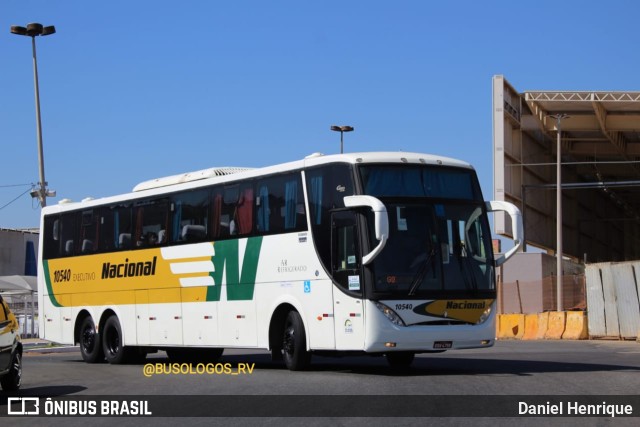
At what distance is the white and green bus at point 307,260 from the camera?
16.9 meters

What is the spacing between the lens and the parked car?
15.1 metres

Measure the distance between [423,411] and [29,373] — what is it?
11.2 m

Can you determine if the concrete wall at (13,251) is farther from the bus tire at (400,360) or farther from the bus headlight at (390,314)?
the bus headlight at (390,314)

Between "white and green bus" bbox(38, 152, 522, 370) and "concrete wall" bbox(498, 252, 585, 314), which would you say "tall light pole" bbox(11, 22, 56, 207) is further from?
"concrete wall" bbox(498, 252, 585, 314)

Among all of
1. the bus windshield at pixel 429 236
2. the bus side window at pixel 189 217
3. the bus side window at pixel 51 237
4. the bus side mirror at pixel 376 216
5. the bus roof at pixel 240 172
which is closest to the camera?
the bus side mirror at pixel 376 216

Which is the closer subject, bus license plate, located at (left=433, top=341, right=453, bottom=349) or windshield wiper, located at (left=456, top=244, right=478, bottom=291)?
bus license plate, located at (left=433, top=341, right=453, bottom=349)

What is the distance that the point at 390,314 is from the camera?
16719 millimetres

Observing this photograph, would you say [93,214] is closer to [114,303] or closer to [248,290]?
[114,303]

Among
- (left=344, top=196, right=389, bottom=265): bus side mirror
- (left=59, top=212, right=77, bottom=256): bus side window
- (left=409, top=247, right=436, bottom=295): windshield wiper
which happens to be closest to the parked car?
(left=344, top=196, right=389, bottom=265): bus side mirror

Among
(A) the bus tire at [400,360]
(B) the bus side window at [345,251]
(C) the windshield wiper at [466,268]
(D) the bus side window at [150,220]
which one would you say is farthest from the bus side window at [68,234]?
(C) the windshield wiper at [466,268]

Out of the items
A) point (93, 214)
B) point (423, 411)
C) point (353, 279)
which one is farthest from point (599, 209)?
point (423, 411)

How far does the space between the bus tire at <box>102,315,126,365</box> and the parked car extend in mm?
8504

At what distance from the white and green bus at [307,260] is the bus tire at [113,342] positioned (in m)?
0.03

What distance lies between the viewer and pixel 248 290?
20031 millimetres
